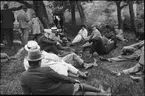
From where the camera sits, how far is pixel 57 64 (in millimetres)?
6469

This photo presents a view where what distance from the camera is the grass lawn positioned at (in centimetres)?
595

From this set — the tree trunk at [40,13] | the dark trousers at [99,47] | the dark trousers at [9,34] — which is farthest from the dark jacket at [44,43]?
the tree trunk at [40,13]

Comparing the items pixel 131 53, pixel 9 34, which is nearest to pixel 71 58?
pixel 131 53

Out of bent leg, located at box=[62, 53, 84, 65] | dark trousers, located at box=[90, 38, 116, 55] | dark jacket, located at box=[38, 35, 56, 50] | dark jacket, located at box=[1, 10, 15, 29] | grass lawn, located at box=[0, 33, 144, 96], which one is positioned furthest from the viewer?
dark jacket, located at box=[1, 10, 15, 29]

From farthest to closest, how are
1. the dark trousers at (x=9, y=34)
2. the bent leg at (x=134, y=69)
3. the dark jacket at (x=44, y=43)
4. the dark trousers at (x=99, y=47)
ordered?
the dark trousers at (x=9, y=34), the dark trousers at (x=99, y=47), the dark jacket at (x=44, y=43), the bent leg at (x=134, y=69)

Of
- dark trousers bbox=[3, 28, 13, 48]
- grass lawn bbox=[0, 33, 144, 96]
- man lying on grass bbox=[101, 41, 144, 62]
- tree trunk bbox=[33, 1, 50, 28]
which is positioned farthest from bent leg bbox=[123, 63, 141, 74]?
tree trunk bbox=[33, 1, 50, 28]

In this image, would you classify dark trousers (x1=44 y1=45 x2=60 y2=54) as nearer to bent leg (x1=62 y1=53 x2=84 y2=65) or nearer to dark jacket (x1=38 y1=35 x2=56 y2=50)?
dark jacket (x1=38 y1=35 x2=56 y2=50)

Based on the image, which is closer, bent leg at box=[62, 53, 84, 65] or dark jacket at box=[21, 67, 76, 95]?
dark jacket at box=[21, 67, 76, 95]

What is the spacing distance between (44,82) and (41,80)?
0.20 ft

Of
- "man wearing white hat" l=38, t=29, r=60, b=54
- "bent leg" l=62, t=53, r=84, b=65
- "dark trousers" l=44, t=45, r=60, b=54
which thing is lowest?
"bent leg" l=62, t=53, r=84, b=65

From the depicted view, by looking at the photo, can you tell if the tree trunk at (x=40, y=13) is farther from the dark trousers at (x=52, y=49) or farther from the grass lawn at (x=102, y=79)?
the dark trousers at (x=52, y=49)

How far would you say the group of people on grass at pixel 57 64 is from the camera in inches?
157

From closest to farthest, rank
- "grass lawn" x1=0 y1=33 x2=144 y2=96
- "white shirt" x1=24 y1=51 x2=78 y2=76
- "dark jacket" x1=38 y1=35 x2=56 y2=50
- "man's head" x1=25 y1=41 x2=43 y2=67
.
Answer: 1. "man's head" x1=25 y1=41 x2=43 y2=67
2. "grass lawn" x1=0 y1=33 x2=144 y2=96
3. "white shirt" x1=24 y1=51 x2=78 y2=76
4. "dark jacket" x1=38 y1=35 x2=56 y2=50

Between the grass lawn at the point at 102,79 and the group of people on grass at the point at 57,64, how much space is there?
0.24 meters
